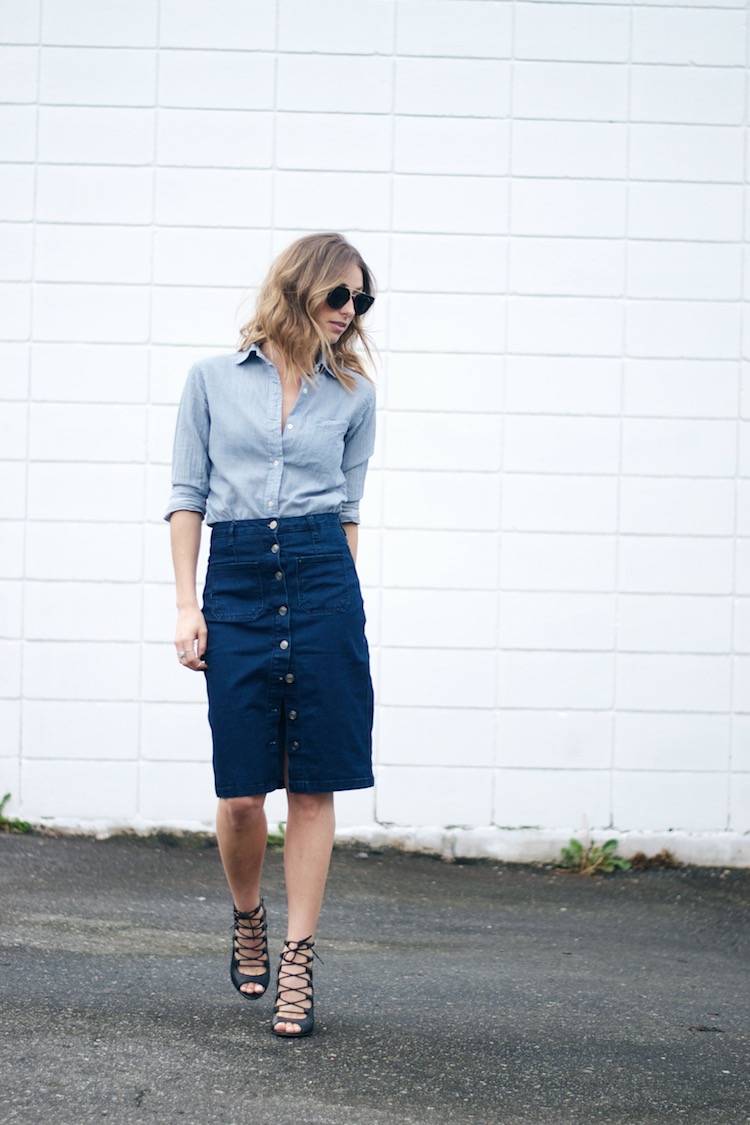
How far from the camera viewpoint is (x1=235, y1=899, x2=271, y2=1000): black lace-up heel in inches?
122

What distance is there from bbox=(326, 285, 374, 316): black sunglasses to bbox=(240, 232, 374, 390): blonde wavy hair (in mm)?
15

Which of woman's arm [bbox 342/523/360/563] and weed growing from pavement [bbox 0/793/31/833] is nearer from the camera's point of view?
woman's arm [bbox 342/523/360/563]

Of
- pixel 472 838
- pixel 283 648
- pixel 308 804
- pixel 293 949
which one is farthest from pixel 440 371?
pixel 293 949

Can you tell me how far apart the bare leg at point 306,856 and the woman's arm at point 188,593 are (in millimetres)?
428

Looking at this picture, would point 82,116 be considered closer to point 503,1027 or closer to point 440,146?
point 440,146

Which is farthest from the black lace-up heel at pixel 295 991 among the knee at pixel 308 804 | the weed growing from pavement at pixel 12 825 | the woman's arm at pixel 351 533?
the weed growing from pavement at pixel 12 825

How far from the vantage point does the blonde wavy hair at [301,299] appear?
10.1 feet

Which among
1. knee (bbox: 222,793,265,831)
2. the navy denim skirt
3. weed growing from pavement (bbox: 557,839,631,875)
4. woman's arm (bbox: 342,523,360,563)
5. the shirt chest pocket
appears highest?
the shirt chest pocket

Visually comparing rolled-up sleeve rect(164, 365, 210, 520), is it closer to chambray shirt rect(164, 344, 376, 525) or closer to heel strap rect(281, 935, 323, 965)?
chambray shirt rect(164, 344, 376, 525)

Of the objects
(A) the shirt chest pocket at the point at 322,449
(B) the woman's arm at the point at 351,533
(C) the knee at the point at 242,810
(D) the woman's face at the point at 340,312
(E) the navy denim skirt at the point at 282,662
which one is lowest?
(C) the knee at the point at 242,810

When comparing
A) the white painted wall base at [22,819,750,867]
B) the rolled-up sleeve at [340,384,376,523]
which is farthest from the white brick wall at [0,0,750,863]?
the rolled-up sleeve at [340,384,376,523]

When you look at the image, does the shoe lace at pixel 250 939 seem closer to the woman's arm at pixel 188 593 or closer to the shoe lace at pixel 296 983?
the shoe lace at pixel 296 983

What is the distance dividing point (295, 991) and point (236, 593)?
95cm

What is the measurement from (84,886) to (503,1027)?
1.95 meters
